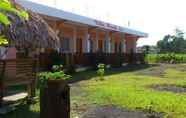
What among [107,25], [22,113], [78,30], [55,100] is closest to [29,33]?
[22,113]

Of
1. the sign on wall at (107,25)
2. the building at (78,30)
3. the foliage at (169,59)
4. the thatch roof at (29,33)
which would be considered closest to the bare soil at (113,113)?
the thatch roof at (29,33)

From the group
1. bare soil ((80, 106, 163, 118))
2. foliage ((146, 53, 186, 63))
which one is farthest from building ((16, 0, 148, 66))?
foliage ((146, 53, 186, 63))

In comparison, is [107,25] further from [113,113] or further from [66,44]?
[113,113]

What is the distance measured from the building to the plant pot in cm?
803

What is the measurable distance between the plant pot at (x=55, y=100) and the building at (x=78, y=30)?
803 centimetres

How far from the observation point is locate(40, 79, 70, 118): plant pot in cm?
675

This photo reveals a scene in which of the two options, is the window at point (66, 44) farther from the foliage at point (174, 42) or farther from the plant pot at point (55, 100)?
the foliage at point (174, 42)

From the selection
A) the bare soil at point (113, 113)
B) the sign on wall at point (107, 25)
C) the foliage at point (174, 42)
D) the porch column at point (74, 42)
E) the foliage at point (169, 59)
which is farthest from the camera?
the foliage at point (174, 42)

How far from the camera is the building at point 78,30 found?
20669mm

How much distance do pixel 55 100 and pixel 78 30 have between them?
24.3m

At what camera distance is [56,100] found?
266 inches

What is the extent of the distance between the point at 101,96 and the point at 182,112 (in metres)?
3.06

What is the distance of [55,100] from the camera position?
22.1 ft

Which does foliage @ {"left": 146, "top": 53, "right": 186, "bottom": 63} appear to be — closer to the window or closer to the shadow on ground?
the window
